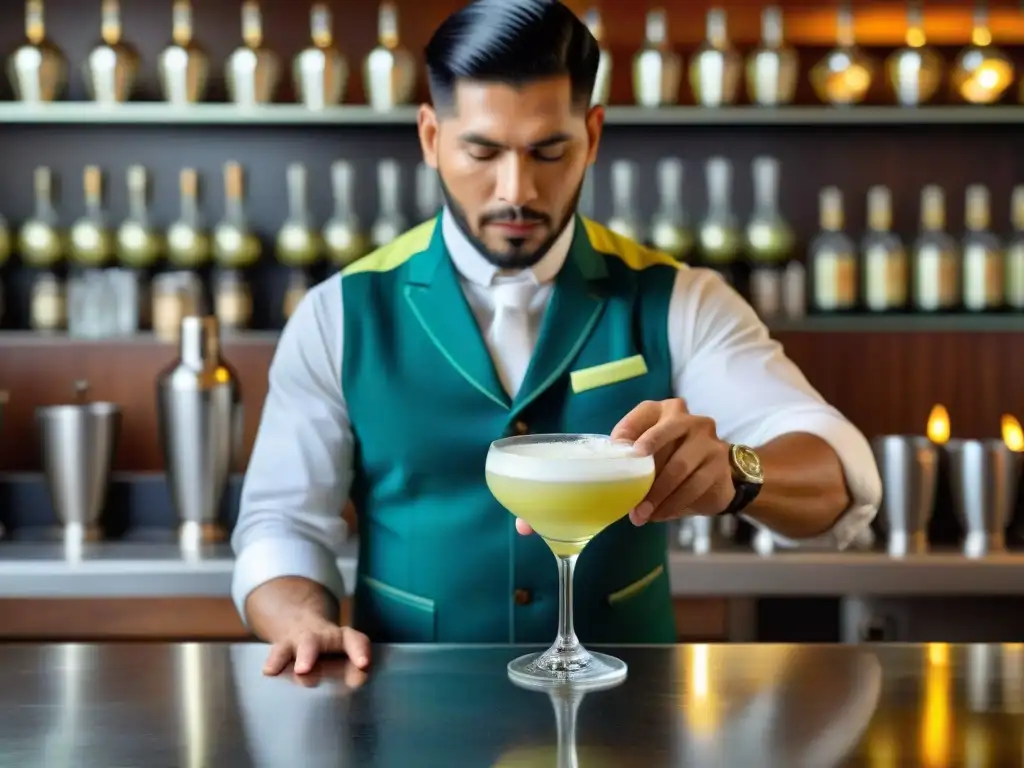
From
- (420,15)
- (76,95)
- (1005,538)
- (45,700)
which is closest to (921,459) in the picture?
(1005,538)

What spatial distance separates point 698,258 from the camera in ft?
10.6

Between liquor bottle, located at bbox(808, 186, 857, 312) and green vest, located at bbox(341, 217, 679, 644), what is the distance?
1.56 m

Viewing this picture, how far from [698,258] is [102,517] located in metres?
1.50

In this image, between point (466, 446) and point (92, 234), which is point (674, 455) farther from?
point (92, 234)

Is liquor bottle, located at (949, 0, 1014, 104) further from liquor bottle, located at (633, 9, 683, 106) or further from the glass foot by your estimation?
the glass foot

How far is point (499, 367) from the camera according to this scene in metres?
1.66

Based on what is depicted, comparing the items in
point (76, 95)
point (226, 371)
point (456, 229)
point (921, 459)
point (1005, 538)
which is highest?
point (76, 95)

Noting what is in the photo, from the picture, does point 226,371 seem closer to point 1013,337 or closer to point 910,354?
point 910,354

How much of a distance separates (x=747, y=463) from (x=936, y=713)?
0.32 m

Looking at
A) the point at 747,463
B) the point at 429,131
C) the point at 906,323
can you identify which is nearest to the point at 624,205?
the point at 906,323

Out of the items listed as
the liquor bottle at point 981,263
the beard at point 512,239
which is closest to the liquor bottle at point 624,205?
the liquor bottle at point 981,263

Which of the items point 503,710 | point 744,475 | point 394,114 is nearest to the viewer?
point 503,710

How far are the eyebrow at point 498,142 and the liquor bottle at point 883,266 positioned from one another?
185 cm

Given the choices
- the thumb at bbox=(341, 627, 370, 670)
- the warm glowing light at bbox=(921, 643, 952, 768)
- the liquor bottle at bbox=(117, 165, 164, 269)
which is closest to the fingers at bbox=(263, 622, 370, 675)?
the thumb at bbox=(341, 627, 370, 670)
